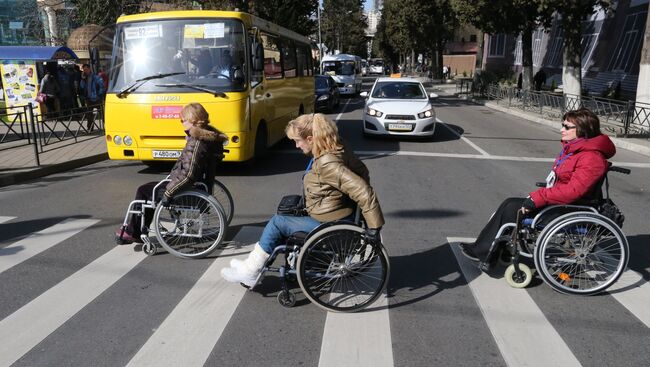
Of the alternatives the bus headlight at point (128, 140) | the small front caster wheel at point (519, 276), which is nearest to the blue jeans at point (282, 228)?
the small front caster wheel at point (519, 276)

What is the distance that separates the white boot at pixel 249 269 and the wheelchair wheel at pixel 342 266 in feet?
1.20

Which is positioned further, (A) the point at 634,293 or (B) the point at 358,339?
(A) the point at 634,293

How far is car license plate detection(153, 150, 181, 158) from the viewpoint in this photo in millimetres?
7801

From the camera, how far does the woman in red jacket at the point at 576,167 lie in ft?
12.9

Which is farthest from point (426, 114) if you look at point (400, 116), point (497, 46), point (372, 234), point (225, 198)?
point (497, 46)

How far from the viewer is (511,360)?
3088 mm

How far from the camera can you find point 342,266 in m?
3.71

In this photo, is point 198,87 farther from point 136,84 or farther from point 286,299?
point 286,299

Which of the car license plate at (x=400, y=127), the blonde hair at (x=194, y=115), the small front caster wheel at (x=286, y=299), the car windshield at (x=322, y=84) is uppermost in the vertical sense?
the blonde hair at (x=194, y=115)

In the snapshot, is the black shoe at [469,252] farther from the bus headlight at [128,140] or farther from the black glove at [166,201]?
the bus headlight at [128,140]

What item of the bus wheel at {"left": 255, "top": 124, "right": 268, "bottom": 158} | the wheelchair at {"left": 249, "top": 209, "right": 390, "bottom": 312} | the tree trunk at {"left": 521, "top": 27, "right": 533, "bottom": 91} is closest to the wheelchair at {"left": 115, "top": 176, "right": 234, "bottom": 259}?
the wheelchair at {"left": 249, "top": 209, "right": 390, "bottom": 312}

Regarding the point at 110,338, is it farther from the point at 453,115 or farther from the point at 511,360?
the point at 453,115

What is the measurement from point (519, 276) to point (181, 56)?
20.0 ft

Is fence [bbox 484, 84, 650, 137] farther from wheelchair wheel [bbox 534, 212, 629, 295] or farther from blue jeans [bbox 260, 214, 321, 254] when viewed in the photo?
blue jeans [bbox 260, 214, 321, 254]
